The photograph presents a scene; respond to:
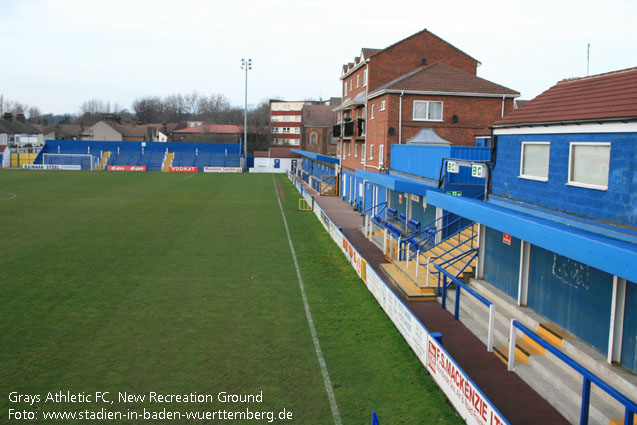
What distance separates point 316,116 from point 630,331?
7711 cm

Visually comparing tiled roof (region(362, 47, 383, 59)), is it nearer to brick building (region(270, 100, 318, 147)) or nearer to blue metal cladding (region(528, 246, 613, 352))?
blue metal cladding (region(528, 246, 613, 352))

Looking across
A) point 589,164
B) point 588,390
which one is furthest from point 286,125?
point 588,390

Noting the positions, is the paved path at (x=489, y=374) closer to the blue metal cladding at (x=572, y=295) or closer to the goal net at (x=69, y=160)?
the blue metal cladding at (x=572, y=295)

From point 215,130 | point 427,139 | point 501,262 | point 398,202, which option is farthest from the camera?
point 215,130

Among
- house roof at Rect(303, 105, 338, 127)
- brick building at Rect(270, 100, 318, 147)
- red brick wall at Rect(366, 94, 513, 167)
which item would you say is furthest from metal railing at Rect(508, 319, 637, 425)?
brick building at Rect(270, 100, 318, 147)

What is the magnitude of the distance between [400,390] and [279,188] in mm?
45145

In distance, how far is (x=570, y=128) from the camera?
39.2 ft

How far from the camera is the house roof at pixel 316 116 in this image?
83.6 meters

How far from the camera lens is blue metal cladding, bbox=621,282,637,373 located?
9.37m

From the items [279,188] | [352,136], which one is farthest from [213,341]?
[279,188]

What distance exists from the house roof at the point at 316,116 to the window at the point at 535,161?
70778 mm

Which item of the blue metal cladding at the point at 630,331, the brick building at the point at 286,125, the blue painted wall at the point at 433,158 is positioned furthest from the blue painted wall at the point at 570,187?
the brick building at the point at 286,125

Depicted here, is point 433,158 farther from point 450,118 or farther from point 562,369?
point 562,369

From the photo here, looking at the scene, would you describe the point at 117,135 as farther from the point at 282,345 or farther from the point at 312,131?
the point at 282,345
